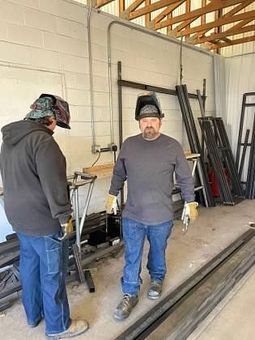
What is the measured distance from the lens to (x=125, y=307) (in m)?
2.08

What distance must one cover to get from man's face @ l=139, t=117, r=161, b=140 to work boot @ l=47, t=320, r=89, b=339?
1331 millimetres

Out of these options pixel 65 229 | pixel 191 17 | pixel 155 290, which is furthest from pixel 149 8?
pixel 155 290

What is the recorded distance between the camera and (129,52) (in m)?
3.78

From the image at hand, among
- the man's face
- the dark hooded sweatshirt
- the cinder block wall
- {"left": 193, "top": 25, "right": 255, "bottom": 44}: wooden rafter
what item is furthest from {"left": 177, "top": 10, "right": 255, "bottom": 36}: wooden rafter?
the dark hooded sweatshirt

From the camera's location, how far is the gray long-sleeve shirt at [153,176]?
205 centimetres

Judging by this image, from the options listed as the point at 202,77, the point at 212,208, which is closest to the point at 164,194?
the point at 212,208

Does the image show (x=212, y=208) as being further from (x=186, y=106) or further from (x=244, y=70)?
(x=244, y=70)

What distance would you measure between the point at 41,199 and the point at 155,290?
1235mm

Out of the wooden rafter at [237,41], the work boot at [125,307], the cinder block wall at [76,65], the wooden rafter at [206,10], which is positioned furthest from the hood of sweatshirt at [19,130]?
the wooden rafter at [237,41]

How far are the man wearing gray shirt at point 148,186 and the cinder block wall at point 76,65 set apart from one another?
1246mm

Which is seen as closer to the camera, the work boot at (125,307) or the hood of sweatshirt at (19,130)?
the hood of sweatshirt at (19,130)

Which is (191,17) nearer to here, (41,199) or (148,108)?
(148,108)

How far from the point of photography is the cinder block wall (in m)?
2.69

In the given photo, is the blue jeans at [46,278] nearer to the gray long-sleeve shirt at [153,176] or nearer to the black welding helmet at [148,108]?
the gray long-sleeve shirt at [153,176]
